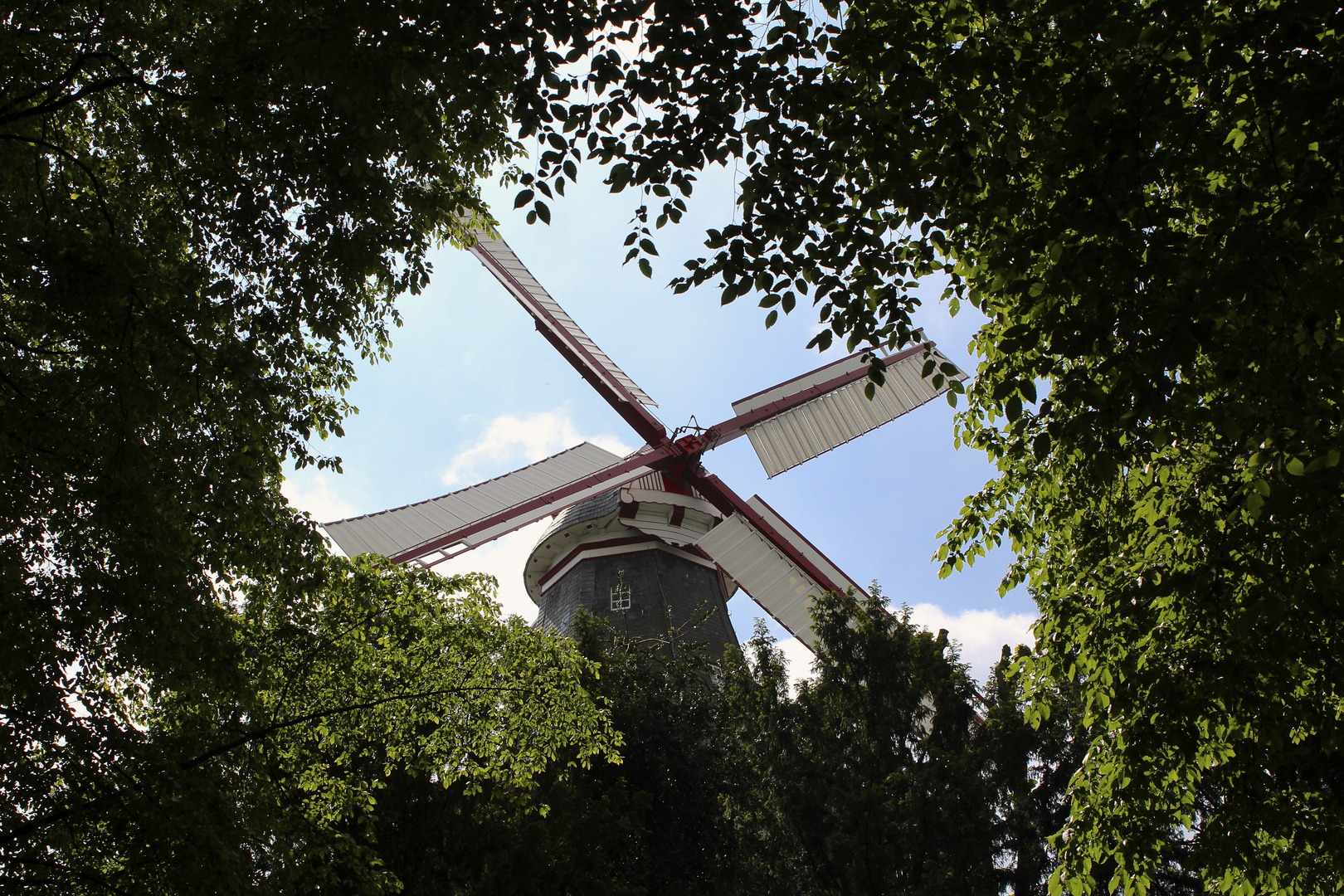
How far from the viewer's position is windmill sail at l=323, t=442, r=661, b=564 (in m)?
21.3

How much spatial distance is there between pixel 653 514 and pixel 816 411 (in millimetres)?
5417

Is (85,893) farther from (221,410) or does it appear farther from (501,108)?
(501,108)

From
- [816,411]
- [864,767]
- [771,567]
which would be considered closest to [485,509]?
[771,567]

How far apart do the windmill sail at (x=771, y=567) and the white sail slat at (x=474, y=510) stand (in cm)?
322

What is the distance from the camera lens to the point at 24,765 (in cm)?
482

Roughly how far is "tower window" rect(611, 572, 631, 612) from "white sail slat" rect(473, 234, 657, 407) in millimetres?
6081

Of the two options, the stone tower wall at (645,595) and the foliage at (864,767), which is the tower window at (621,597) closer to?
Answer: the stone tower wall at (645,595)

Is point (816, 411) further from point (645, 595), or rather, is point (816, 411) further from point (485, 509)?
point (485, 509)

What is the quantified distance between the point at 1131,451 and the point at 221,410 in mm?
5538

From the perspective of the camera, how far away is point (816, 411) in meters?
25.3

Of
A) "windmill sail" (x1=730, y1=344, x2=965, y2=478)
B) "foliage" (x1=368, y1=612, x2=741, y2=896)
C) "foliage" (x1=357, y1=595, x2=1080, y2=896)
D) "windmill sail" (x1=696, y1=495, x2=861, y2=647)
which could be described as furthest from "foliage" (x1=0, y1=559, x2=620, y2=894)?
"windmill sail" (x1=730, y1=344, x2=965, y2=478)

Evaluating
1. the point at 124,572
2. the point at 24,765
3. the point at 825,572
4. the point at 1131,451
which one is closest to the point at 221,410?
the point at 124,572

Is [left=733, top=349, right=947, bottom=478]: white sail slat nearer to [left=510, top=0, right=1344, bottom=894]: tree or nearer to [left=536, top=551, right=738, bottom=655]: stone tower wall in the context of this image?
[left=536, top=551, right=738, bottom=655]: stone tower wall

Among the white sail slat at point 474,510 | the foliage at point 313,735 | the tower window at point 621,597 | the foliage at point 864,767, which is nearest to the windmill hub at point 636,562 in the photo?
the tower window at point 621,597
